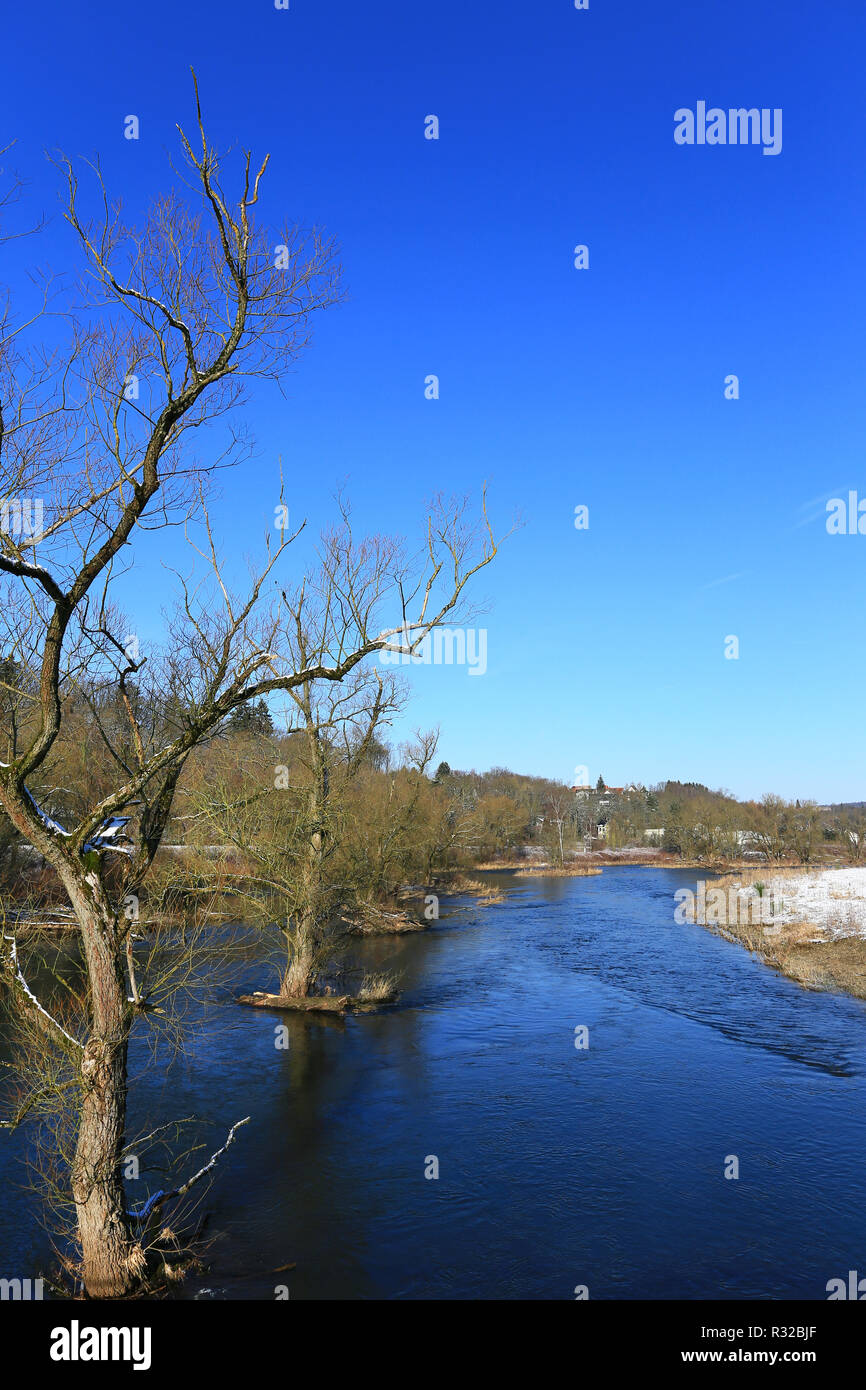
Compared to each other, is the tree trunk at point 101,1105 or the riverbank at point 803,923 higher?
Answer: the tree trunk at point 101,1105

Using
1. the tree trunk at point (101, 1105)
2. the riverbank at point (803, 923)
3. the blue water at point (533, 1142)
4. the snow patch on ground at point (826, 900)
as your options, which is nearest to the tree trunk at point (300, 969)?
the blue water at point (533, 1142)

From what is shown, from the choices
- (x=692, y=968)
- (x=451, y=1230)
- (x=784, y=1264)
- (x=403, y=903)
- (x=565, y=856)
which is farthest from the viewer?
(x=565, y=856)

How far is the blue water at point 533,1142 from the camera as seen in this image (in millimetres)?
11156

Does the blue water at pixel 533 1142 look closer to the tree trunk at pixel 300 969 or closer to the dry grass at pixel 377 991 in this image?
the dry grass at pixel 377 991

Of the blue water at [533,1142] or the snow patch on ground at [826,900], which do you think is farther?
the snow patch on ground at [826,900]

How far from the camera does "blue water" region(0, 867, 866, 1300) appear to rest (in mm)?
11156

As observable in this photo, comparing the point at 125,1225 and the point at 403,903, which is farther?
the point at 403,903

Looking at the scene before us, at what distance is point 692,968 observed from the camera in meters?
31.5

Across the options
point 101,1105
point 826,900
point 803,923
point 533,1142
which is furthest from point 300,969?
point 826,900

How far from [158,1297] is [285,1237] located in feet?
8.46

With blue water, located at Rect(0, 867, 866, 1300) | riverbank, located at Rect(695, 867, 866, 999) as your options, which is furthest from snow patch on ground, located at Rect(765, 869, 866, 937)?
blue water, located at Rect(0, 867, 866, 1300)

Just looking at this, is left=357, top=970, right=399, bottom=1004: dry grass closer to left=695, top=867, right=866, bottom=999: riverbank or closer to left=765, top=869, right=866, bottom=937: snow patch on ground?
left=695, top=867, right=866, bottom=999: riverbank
